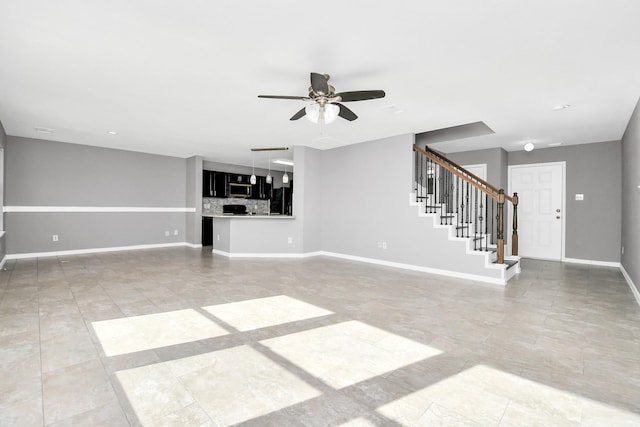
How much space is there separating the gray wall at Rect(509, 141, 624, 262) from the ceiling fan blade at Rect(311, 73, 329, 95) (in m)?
6.04

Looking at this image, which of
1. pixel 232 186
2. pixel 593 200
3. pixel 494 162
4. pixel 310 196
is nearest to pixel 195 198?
pixel 232 186

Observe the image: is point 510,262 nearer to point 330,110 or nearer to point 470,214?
point 470,214

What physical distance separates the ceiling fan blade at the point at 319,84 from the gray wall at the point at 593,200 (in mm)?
6044

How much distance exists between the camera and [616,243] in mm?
5953

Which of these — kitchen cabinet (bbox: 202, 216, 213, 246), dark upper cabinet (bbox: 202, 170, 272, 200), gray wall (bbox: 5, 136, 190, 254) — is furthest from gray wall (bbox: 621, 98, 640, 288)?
gray wall (bbox: 5, 136, 190, 254)

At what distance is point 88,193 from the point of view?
284 inches

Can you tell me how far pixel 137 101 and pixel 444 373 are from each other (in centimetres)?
454

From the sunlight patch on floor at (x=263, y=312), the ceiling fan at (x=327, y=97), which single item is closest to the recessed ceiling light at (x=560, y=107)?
the ceiling fan at (x=327, y=97)

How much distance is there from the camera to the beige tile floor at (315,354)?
1.68 m

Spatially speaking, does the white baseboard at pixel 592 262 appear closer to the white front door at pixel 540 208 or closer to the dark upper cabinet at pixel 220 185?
the white front door at pixel 540 208

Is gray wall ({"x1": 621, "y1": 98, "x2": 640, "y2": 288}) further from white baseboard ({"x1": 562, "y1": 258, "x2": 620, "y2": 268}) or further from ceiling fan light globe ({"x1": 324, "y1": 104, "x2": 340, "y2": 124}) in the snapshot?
ceiling fan light globe ({"x1": 324, "y1": 104, "x2": 340, "y2": 124})

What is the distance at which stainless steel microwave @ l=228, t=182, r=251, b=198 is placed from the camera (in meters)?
9.78

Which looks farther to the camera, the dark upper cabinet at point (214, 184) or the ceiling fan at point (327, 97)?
the dark upper cabinet at point (214, 184)

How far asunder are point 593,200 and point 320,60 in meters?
6.33
